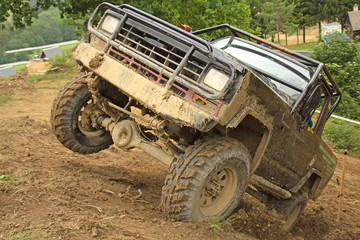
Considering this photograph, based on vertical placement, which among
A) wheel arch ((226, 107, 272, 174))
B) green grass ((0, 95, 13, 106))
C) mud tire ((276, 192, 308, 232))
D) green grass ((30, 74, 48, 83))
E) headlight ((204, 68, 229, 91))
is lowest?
green grass ((30, 74, 48, 83))

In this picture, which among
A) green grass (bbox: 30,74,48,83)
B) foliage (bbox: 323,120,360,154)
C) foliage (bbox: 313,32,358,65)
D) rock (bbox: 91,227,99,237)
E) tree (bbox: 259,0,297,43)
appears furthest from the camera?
tree (bbox: 259,0,297,43)

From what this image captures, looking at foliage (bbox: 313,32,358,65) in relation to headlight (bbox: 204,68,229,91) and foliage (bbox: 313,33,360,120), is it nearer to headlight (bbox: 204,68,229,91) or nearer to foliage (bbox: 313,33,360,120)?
foliage (bbox: 313,33,360,120)

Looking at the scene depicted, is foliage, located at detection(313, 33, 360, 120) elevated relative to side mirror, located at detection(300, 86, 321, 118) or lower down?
lower down

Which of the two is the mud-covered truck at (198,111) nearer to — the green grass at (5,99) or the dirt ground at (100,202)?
the dirt ground at (100,202)

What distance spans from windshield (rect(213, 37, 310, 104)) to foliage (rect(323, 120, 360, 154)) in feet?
23.9

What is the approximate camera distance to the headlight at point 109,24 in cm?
466

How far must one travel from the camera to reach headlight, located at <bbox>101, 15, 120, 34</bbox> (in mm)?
4660

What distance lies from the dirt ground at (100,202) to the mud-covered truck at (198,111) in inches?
11.9

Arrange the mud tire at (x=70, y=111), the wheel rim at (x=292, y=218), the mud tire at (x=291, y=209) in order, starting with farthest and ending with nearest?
the wheel rim at (x=292, y=218) < the mud tire at (x=291, y=209) < the mud tire at (x=70, y=111)

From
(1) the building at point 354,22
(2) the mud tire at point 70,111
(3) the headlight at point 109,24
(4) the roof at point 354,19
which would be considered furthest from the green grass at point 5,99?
(4) the roof at point 354,19

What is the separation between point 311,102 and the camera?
4824 mm

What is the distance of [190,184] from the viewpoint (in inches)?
155

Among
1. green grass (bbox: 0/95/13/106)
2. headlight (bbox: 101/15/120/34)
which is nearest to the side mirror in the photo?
headlight (bbox: 101/15/120/34)

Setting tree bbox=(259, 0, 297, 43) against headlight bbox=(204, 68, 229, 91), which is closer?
headlight bbox=(204, 68, 229, 91)
